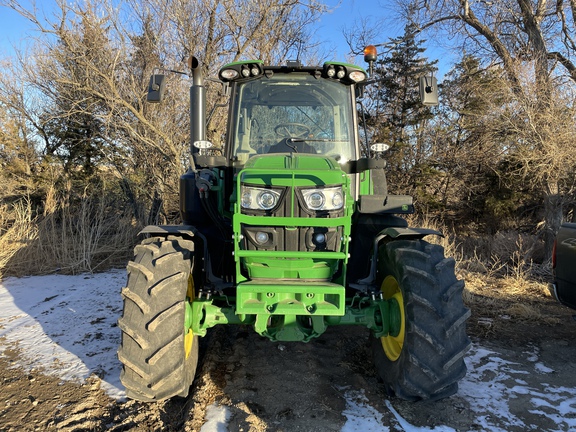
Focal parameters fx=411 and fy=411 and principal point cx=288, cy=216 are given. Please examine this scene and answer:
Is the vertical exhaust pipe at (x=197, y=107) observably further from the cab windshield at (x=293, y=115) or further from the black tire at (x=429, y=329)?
the black tire at (x=429, y=329)

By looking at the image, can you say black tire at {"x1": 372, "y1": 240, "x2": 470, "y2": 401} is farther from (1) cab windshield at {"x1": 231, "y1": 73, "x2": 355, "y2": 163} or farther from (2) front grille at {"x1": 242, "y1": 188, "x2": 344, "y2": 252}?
(1) cab windshield at {"x1": 231, "y1": 73, "x2": 355, "y2": 163}

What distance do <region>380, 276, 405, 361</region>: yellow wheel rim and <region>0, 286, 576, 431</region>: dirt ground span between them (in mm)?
333

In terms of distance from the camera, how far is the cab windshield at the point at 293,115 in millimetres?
3902

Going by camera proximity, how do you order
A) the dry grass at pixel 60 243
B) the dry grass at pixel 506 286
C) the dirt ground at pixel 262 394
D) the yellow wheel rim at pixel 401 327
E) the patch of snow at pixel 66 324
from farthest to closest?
the dry grass at pixel 60 243 < the dry grass at pixel 506 286 < the patch of snow at pixel 66 324 < the yellow wheel rim at pixel 401 327 < the dirt ground at pixel 262 394

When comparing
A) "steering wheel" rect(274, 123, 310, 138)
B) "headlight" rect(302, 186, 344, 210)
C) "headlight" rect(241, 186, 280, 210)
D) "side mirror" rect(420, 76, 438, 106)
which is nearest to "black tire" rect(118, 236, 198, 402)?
"headlight" rect(241, 186, 280, 210)

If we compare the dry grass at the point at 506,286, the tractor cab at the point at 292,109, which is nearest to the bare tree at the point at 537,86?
the dry grass at the point at 506,286

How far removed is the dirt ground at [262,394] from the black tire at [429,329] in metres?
0.28

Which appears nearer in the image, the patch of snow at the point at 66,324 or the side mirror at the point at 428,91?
the patch of snow at the point at 66,324

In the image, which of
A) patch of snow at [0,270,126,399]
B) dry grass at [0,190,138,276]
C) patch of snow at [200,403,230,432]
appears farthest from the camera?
dry grass at [0,190,138,276]

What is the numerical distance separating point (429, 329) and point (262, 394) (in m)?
1.35

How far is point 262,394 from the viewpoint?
10.3ft

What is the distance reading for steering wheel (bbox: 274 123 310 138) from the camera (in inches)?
152

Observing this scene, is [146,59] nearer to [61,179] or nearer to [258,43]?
[258,43]

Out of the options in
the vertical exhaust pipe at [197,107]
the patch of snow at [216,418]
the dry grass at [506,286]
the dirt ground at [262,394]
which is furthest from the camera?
the dry grass at [506,286]
